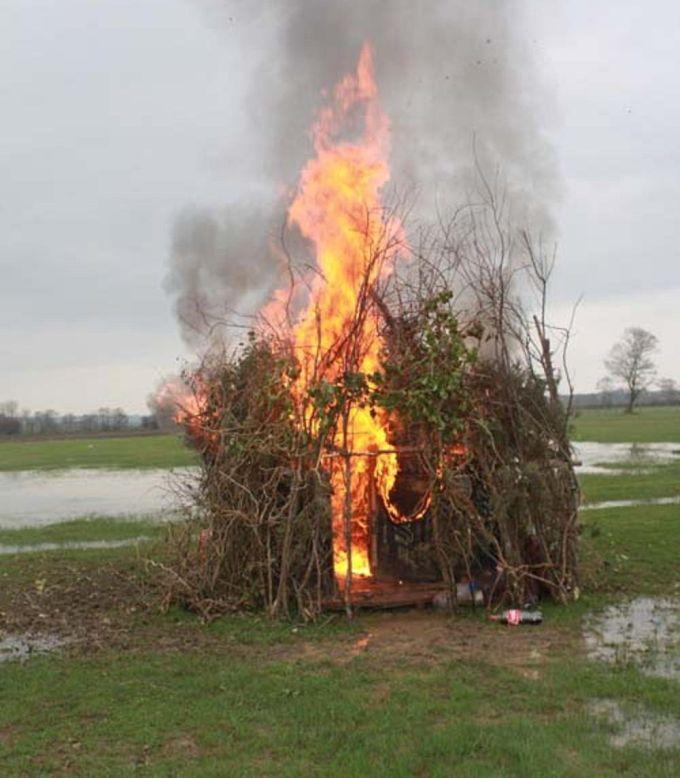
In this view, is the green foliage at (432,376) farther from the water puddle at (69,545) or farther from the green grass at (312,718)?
the water puddle at (69,545)

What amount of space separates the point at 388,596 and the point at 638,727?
3.84 meters

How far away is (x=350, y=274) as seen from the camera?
9289 mm

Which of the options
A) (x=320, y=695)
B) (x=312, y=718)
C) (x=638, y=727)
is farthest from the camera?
(x=320, y=695)

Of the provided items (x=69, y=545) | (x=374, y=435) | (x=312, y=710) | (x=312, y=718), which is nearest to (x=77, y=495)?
(x=69, y=545)

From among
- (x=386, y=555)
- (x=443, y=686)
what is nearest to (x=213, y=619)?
(x=386, y=555)

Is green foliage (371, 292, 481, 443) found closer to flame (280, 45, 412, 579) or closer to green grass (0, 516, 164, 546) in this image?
flame (280, 45, 412, 579)

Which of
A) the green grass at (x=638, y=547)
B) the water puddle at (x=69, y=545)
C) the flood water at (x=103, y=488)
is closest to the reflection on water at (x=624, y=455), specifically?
the flood water at (x=103, y=488)

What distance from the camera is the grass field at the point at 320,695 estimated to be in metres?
4.79

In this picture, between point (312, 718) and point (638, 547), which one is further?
point (638, 547)

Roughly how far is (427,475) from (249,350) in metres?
2.41

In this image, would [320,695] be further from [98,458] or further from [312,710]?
[98,458]

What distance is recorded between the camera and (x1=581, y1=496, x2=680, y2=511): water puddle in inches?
668

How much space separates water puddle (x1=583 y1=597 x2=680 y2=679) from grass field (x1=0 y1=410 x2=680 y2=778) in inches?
6.1

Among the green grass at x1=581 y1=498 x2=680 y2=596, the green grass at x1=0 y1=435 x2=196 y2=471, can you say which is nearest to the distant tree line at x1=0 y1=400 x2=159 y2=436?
the green grass at x1=0 y1=435 x2=196 y2=471
